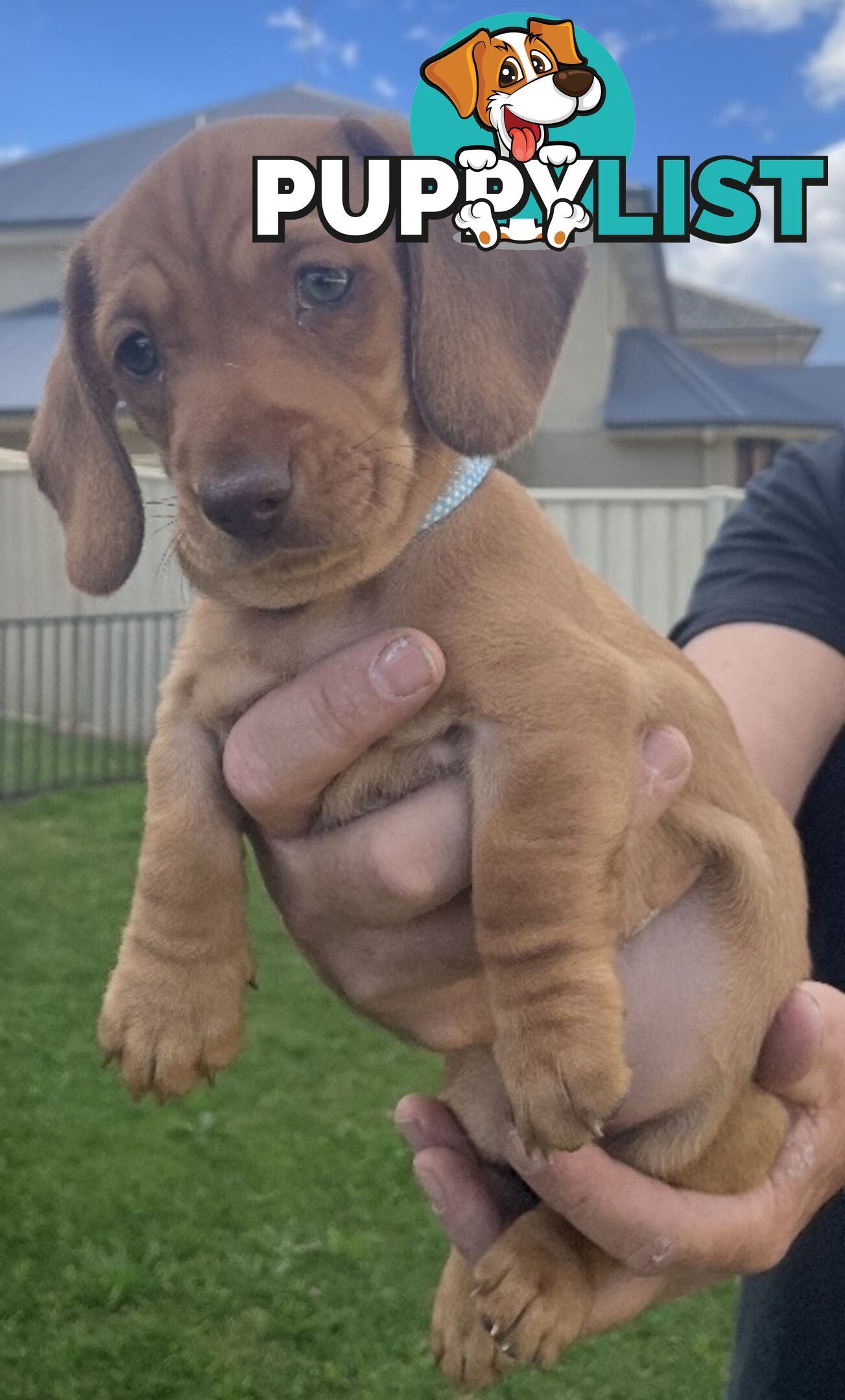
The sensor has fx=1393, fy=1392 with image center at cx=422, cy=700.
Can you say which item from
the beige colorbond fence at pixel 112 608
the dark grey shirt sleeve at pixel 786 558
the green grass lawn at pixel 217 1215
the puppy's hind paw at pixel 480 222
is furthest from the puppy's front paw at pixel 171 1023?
the green grass lawn at pixel 217 1215

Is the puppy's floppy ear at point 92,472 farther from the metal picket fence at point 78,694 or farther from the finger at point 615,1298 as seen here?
the metal picket fence at point 78,694

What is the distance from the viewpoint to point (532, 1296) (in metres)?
1.67

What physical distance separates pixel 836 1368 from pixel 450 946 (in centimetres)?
106

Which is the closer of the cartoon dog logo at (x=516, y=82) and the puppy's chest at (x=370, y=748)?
the cartoon dog logo at (x=516, y=82)

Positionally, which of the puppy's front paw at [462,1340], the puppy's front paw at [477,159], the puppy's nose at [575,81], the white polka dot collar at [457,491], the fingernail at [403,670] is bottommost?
the puppy's front paw at [462,1340]

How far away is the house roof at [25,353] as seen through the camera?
1619 millimetres

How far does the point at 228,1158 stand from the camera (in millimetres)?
4547

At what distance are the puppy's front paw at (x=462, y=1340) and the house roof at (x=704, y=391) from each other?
9.88 ft

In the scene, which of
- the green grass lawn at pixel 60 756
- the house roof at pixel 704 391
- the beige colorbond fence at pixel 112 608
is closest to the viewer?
the beige colorbond fence at pixel 112 608

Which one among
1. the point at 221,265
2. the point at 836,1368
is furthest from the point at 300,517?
the point at 836,1368

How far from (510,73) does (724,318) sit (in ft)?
16.6

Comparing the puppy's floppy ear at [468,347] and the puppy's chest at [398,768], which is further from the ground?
the puppy's floppy ear at [468,347]

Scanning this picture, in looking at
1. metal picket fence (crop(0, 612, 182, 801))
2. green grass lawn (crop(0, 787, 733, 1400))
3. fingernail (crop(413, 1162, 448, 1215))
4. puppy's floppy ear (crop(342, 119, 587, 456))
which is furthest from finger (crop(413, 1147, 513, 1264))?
metal picket fence (crop(0, 612, 182, 801))

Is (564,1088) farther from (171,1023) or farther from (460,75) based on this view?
(460,75)
